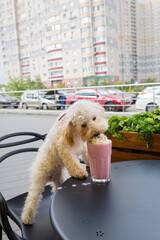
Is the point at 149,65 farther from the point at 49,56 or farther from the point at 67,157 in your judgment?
the point at 67,157

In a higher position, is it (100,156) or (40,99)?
(100,156)

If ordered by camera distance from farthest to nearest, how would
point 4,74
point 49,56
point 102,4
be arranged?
point 4,74
point 49,56
point 102,4

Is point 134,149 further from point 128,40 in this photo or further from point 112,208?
point 128,40

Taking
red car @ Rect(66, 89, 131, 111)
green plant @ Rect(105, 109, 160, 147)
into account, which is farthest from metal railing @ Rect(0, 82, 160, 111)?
green plant @ Rect(105, 109, 160, 147)

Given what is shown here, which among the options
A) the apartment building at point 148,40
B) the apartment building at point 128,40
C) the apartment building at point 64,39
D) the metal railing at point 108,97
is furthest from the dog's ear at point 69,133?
the apartment building at point 148,40

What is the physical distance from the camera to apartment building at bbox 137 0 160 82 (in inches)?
2075

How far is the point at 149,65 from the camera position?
5338cm

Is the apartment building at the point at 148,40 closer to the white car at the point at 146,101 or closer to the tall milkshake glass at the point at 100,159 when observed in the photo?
the white car at the point at 146,101

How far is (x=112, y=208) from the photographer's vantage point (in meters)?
0.67

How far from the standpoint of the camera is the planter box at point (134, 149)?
114 cm

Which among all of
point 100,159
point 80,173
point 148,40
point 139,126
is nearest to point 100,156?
point 100,159

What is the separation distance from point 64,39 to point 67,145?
145 ft

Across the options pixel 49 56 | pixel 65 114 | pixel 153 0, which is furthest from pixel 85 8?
pixel 65 114

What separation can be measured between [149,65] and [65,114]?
185 ft
